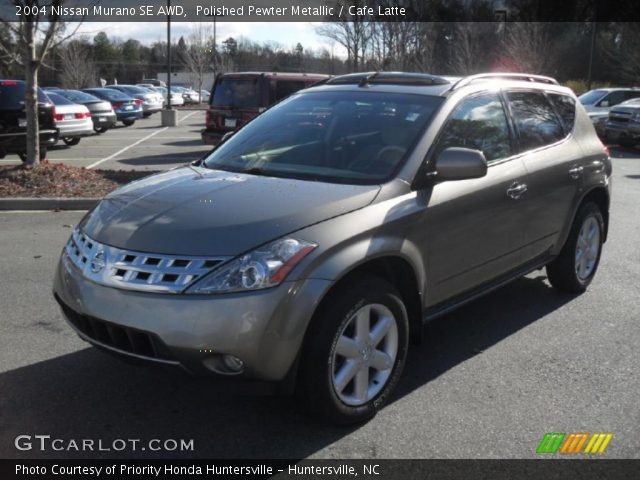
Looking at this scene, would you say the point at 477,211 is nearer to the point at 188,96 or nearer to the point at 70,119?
the point at 70,119

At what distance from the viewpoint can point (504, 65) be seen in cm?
3344

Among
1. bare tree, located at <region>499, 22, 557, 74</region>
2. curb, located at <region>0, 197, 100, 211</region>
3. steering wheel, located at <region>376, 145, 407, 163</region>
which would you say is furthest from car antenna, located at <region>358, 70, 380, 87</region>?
bare tree, located at <region>499, 22, 557, 74</region>

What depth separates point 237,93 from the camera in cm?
1495

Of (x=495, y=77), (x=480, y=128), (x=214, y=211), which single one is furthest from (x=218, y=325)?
(x=495, y=77)

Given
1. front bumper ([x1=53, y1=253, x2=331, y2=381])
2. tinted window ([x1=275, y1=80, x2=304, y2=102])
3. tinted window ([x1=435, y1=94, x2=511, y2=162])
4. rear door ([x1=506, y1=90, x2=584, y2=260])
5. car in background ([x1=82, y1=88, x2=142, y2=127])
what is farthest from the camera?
car in background ([x1=82, y1=88, x2=142, y2=127])

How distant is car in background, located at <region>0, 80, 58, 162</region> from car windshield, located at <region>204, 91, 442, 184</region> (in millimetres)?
9248

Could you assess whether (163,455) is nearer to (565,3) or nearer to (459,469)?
(459,469)

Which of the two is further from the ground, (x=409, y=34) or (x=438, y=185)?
(x=409, y=34)

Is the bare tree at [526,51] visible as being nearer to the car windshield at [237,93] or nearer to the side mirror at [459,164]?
the car windshield at [237,93]

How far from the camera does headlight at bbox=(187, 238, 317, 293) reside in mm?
3070

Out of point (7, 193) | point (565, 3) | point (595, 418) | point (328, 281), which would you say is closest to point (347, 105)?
point (328, 281)

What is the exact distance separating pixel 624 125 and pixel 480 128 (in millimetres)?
17086

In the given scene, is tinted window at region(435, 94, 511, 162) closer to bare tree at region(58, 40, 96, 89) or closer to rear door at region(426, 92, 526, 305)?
rear door at region(426, 92, 526, 305)

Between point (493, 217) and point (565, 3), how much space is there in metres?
49.6
